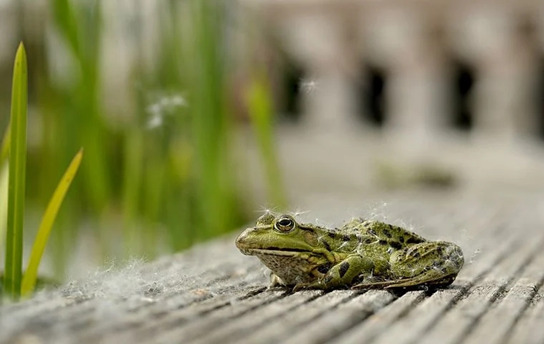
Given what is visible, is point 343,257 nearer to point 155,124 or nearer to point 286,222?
point 286,222

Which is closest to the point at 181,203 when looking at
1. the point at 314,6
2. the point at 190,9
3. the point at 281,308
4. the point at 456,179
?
the point at 190,9

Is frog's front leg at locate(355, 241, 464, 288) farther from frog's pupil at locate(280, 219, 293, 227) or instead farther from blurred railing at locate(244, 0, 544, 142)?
blurred railing at locate(244, 0, 544, 142)

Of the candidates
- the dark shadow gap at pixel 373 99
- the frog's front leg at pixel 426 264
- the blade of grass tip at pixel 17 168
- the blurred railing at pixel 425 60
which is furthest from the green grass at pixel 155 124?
the dark shadow gap at pixel 373 99

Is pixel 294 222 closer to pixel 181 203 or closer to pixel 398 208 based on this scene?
pixel 181 203

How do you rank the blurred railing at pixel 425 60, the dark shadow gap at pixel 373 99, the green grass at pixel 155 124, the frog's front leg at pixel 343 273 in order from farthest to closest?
the dark shadow gap at pixel 373 99
the blurred railing at pixel 425 60
the green grass at pixel 155 124
the frog's front leg at pixel 343 273

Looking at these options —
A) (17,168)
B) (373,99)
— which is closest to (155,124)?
(17,168)

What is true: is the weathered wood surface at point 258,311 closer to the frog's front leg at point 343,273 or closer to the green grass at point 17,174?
the frog's front leg at point 343,273
